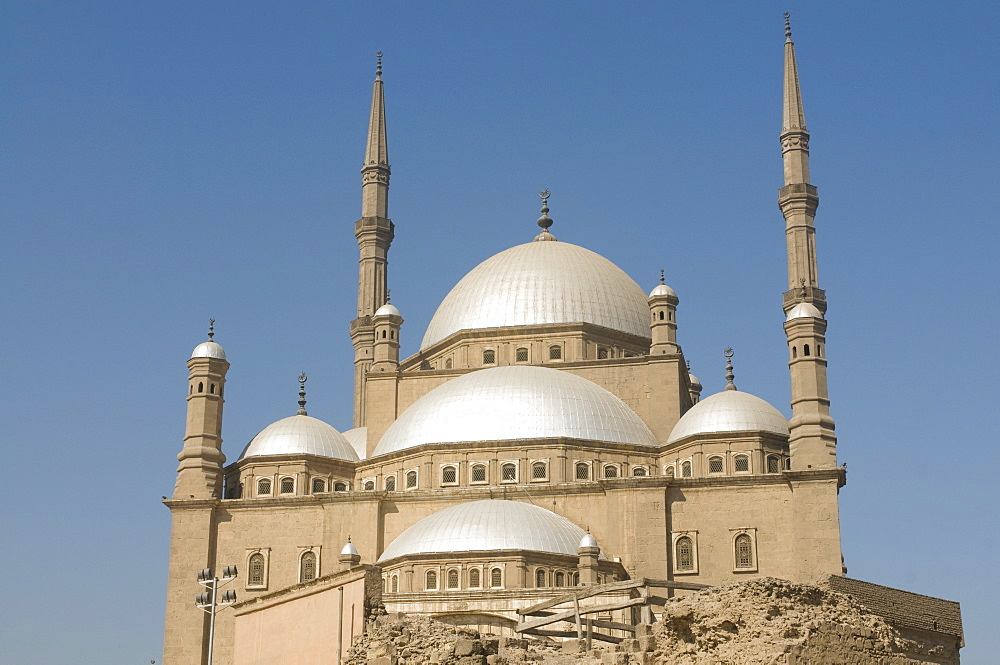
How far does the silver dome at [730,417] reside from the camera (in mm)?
28266

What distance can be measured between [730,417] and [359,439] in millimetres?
9398

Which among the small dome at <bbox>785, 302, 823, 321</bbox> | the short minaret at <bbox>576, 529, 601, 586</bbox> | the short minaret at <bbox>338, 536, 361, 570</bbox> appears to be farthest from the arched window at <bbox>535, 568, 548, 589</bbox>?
the small dome at <bbox>785, 302, 823, 321</bbox>

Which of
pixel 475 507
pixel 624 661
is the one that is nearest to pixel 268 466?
pixel 475 507

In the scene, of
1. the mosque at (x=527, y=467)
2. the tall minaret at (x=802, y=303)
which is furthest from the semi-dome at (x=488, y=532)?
the tall minaret at (x=802, y=303)

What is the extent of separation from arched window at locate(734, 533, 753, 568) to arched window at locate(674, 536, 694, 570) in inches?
34.1

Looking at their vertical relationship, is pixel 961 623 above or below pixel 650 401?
below

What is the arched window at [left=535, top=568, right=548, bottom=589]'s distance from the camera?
2414cm

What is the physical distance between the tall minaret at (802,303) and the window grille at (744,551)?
1682 millimetres

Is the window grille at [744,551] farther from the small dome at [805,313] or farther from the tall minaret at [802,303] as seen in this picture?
the small dome at [805,313]

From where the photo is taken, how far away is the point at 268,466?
3023cm

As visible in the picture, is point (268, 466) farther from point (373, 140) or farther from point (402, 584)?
point (373, 140)

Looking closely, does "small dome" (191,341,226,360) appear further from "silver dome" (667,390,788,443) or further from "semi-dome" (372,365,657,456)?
"silver dome" (667,390,788,443)

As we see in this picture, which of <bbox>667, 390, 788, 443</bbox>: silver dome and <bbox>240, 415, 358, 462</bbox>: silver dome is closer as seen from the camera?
<bbox>667, 390, 788, 443</bbox>: silver dome

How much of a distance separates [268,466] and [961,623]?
1522cm
